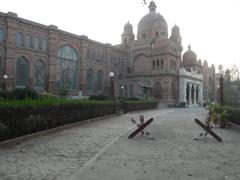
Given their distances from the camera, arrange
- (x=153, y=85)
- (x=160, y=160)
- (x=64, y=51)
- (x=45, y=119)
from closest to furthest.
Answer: (x=160, y=160)
(x=45, y=119)
(x=64, y=51)
(x=153, y=85)

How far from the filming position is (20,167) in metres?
5.92

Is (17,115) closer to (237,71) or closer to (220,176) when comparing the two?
(220,176)

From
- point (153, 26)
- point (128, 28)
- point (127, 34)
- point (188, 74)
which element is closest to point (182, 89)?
point (188, 74)

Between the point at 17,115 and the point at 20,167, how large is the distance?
3742 mm

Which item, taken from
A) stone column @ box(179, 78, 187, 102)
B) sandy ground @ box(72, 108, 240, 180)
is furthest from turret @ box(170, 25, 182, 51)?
sandy ground @ box(72, 108, 240, 180)

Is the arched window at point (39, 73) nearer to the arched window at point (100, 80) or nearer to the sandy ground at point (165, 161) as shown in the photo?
the arched window at point (100, 80)

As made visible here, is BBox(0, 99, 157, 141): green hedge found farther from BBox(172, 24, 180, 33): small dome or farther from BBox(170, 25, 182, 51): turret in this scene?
BBox(172, 24, 180, 33): small dome

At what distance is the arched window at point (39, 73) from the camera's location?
40688mm

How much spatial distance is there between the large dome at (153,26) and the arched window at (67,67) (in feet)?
63.1

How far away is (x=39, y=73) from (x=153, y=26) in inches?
1123

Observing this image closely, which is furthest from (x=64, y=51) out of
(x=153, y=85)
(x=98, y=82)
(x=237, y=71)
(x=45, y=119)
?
(x=45, y=119)

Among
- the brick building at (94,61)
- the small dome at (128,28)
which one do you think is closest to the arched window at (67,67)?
the brick building at (94,61)

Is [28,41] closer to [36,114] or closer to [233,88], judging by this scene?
[233,88]

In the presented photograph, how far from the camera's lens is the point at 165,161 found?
6582 millimetres
